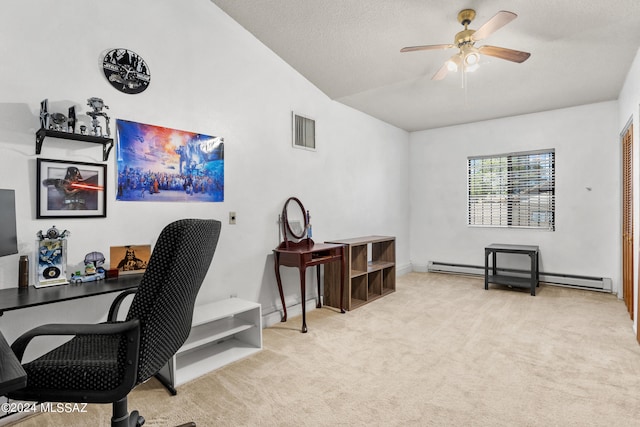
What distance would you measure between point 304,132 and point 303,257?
155 cm

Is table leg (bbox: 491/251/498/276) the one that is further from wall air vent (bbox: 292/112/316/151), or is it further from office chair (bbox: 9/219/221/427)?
office chair (bbox: 9/219/221/427)

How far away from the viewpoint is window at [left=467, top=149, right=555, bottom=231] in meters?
5.02

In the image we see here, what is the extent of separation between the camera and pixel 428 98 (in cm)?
452

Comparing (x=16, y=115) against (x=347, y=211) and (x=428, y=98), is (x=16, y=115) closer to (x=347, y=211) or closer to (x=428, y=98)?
(x=347, y=211)

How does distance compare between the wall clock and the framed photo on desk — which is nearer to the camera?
the framed photo on desk

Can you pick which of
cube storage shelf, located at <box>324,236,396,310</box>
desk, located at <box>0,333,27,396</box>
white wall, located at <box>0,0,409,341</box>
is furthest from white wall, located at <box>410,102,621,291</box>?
desk, located at <box>0,333,27,396</box>

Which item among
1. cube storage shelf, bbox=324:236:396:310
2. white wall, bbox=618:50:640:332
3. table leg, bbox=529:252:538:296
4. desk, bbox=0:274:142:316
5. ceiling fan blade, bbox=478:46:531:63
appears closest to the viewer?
desk, bbox=0:274:142:316

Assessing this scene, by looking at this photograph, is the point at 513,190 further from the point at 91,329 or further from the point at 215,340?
the point at 91,329

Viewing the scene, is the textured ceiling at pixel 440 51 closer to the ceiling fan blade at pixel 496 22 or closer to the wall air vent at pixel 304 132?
the ceiling fan blade at pixel 496 22

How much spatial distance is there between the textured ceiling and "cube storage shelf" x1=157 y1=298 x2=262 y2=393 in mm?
2525

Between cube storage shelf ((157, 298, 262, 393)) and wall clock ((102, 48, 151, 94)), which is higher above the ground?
wall clock ((102, 48, 151, 94))

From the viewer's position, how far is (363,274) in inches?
164

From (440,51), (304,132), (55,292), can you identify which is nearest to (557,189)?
(440,51)

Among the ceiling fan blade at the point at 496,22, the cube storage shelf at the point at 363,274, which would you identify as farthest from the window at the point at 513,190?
the ceiling fan blade at the point at 496,22
